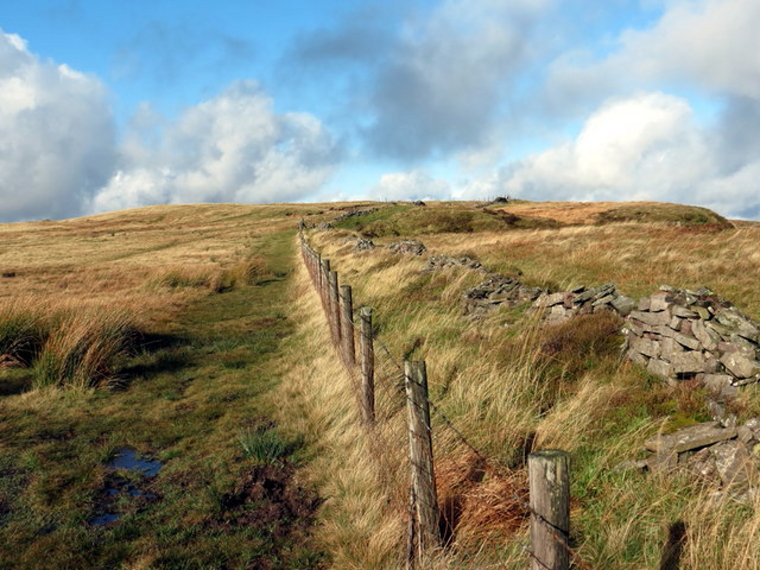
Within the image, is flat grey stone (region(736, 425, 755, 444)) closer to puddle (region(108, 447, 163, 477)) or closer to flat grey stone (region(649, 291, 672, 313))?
flat grey stone (region(649, 291, 672, 313))

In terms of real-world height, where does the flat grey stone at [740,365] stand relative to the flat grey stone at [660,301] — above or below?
below

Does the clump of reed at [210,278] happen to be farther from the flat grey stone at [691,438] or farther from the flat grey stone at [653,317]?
the flat grey stone at [691,438]

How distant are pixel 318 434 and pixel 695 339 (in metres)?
5.07

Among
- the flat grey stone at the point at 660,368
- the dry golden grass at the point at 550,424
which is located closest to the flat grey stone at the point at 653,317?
the flat grey stone at the point at 660,368

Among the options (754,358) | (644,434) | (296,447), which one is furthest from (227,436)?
(754,358)

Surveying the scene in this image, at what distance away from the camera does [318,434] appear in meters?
6.52

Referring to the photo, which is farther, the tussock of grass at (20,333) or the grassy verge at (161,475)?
the tussock of grass at (20,333)

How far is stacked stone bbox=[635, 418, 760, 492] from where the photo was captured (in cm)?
427

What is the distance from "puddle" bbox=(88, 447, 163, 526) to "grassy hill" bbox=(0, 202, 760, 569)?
4 cm

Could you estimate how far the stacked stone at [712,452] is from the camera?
168 inches

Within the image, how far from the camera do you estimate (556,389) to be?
6512 mm

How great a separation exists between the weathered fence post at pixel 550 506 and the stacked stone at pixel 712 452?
261cm

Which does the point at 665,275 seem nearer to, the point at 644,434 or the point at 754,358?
the point at 754,358

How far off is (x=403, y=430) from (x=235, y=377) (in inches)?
189
